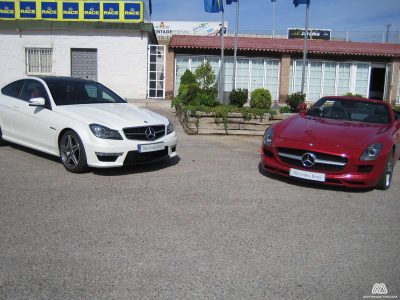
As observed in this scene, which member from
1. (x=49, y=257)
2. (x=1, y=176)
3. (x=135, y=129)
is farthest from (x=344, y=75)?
(x=49, y=257)

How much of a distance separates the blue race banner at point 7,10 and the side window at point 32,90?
43.0ft

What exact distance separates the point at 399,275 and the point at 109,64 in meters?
17.3

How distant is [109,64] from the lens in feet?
62.3

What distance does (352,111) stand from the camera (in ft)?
24.5

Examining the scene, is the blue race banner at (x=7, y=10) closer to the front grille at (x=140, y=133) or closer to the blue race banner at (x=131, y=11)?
the blue race banner at (x=131, y=11)

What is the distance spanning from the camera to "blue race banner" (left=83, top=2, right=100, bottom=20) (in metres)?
18.5

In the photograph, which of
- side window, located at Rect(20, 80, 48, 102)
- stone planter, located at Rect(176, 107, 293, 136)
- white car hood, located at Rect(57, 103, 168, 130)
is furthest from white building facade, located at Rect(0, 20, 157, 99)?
white car hood, located at Rect(57, 103, 168, 130)

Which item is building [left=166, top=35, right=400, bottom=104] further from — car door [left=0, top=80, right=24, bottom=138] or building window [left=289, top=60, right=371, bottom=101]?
car door [left=0, top=80, right=24, bottom=138]

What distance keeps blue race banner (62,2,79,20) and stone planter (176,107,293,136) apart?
34.5ft

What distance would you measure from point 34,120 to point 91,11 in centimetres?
1296

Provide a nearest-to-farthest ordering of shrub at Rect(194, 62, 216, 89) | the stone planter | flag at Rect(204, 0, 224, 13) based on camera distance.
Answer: the stone planter → flag at Rect(204, 0, 224, 13) → shrub at Rect(194, 62, 216, 89)

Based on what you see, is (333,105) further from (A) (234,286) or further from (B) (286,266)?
(A) (234,286)

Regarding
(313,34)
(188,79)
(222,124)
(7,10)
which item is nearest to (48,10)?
(7,10)

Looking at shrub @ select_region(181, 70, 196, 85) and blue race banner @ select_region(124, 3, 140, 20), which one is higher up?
blue race banner @ select_region(124, 3, 140, 20)
